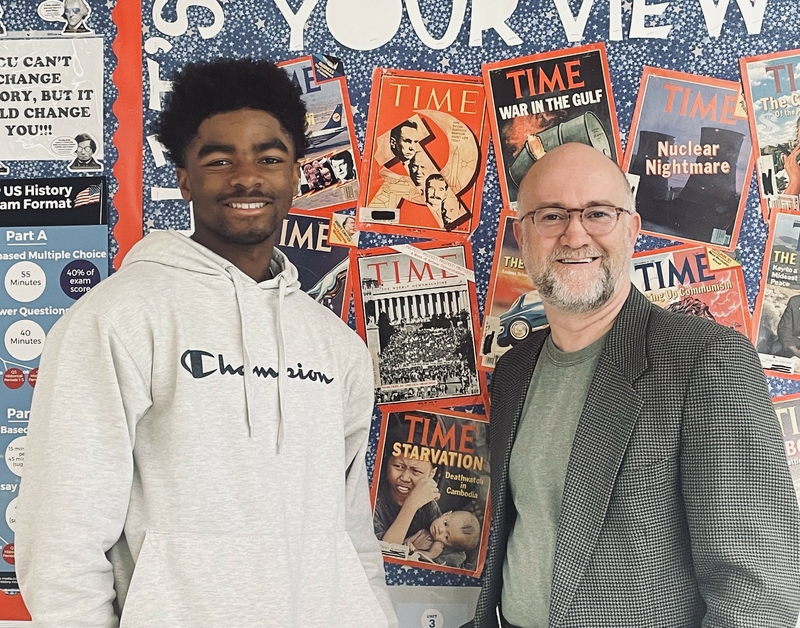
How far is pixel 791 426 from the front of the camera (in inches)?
65.3

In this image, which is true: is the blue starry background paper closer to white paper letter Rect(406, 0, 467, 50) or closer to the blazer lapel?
white paper letter Rect(406, 0, 467, 50)

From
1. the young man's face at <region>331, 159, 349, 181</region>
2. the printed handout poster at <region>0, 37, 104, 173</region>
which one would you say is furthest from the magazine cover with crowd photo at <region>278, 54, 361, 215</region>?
the printed handout poster at <region>0, 37, 104, 173</region>

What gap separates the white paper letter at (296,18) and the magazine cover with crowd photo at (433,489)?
2.91ft

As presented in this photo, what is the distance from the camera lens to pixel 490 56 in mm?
1714

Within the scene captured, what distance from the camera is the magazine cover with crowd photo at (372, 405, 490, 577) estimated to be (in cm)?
170

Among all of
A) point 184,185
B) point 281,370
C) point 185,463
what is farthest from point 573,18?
point 185,463

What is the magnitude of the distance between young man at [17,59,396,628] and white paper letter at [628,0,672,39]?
2.74 ft

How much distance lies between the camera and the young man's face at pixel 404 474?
1719 millimetres

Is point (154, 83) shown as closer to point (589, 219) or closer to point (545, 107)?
point (545, 107)

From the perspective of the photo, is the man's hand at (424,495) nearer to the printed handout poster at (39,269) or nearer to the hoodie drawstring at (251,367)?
the hoodie drawstring at (251,367)

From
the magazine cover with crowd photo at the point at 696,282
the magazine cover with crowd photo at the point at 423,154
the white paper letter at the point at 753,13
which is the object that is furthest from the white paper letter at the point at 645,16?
the magazine cover with crowd photo at the point at 696,282

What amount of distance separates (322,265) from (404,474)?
0.52 metres

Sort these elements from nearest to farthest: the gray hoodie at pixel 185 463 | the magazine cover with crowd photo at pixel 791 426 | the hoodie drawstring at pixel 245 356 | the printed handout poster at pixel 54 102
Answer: the gray hoodie at pixel 185 463
the hoodie drawstring at pixel 245 356
the magazine cover with crowd photo at pixel 791 426
the printed handout poster at pixel 54 102

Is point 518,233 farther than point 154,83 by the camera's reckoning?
No
